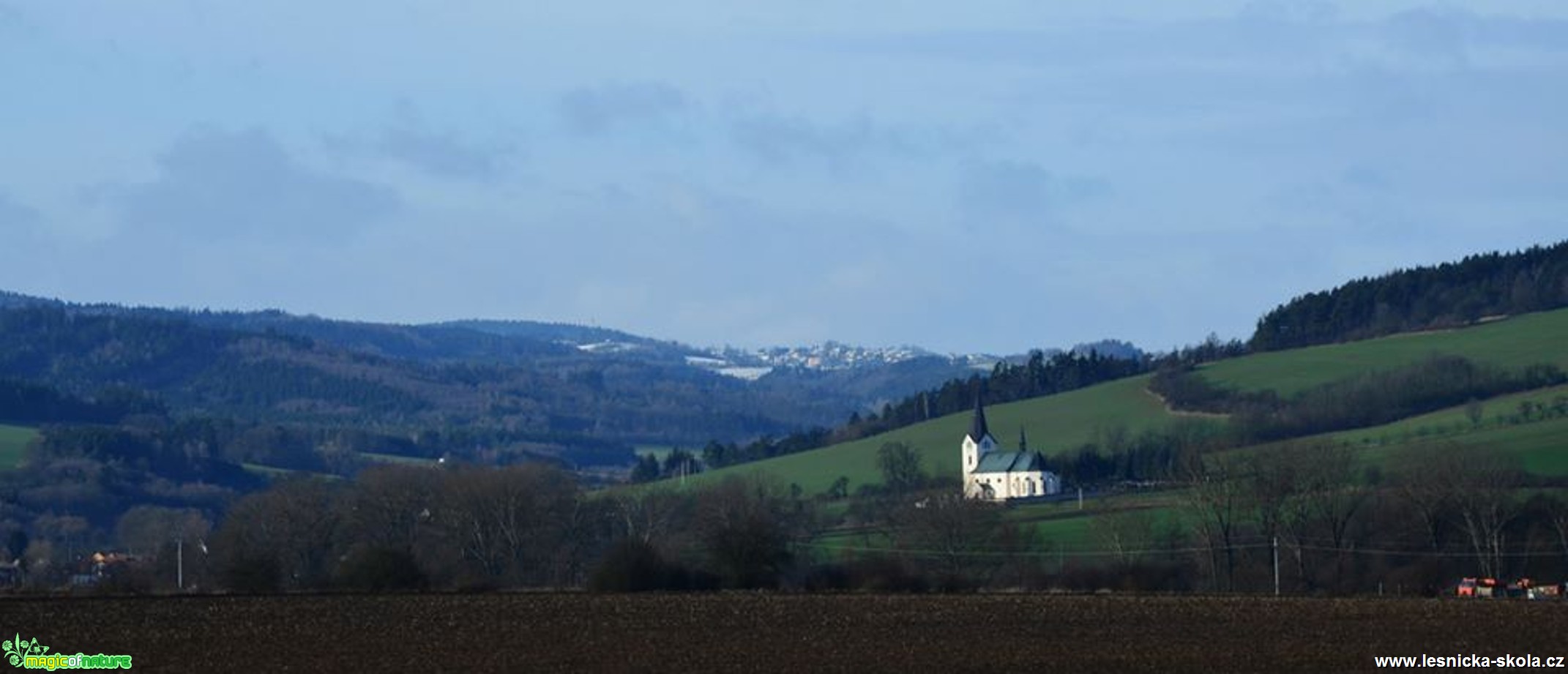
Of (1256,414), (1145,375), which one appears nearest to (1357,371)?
(1256,414)

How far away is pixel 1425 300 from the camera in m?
167

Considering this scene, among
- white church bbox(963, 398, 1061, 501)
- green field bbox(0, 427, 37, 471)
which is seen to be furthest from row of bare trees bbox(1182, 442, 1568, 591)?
green field bbox(0, 427, 37, 471)

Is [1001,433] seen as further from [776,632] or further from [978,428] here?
[776,632]

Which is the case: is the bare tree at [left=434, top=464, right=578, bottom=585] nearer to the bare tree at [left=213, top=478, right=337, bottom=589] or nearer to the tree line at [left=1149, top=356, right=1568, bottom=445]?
the bare tree at [left=213, top=478, right=337, bottom=589]

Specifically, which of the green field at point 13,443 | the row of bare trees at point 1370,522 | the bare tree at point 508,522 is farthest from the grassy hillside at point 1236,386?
the green field at point 13,443

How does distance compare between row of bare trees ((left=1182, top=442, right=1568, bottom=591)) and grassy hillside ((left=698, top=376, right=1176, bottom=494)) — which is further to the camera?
grassy hillside ((left=698, top=376, right=1176, bottom=494))

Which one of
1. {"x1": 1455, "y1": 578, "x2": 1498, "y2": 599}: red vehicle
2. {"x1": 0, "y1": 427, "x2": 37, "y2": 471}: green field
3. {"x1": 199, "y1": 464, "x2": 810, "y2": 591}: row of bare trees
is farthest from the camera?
{"x1": 0, "y1": 427, "x2": 37, "y2": 471}: green field

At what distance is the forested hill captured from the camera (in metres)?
154

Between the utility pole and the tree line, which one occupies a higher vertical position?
the tree line

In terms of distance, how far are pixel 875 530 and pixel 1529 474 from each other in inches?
1091

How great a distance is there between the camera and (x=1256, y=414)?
5128 inches

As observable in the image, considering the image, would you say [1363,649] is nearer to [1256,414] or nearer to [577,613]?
[577,613]

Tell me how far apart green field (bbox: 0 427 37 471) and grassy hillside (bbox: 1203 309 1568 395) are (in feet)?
241

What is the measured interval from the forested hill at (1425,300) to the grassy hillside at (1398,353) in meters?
5.66
